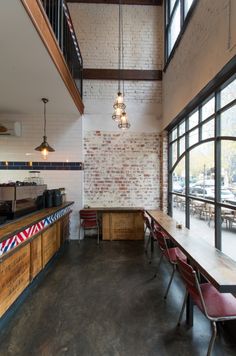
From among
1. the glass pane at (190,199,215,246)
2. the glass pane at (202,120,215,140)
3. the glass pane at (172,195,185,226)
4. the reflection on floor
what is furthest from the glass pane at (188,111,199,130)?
the reflection on floor

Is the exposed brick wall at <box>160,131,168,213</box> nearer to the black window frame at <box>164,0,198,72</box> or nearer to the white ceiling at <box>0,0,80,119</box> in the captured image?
the black window frame at <box>164,0,198,72</box>

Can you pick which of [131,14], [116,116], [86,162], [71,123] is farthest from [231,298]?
[131,14]

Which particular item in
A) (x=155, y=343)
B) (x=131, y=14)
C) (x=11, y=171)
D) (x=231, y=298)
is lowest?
(x=155, y=343)

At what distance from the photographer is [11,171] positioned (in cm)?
543

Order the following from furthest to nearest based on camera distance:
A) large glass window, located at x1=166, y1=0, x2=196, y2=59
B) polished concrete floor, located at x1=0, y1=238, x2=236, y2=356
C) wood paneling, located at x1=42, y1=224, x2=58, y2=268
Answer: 1. large glass window, located at x1=166, y1=0, x2=196, y2=59
2. wood paneling, located at x1=42, y1=224, x2=58, y2=268
3. polished concrete floor, located at x1=0, y1=238, x2=236, y2=356

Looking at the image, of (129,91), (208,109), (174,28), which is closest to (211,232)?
Result: (208,109)

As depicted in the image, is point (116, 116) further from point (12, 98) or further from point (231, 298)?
point (231, 298)

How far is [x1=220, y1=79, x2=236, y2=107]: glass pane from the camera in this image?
8.71 ft

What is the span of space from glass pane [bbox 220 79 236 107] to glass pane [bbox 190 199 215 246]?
4.63 feet

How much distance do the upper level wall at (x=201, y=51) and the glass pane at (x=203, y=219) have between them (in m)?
1.73

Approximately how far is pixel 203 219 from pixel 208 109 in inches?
67.0

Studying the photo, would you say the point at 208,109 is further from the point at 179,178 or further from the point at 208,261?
the point at 208,261

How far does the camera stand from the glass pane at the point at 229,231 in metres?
2.72

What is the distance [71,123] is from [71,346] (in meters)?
4.60
